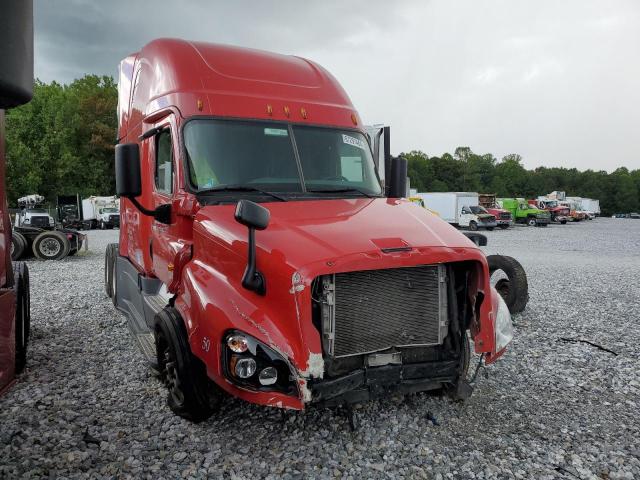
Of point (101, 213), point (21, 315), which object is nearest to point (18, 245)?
point (21, 315)

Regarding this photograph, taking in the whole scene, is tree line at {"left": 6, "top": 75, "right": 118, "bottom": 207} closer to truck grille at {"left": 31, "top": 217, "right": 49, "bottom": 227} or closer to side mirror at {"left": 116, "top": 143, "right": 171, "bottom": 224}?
truck grille at {"left": 31, "top": 217, "right": 49, "bottom": 227}

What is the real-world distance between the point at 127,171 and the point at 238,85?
1.35 meters

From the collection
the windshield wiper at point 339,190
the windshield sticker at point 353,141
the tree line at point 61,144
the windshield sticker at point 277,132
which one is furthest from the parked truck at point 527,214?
the windshield sticker at point 277,132

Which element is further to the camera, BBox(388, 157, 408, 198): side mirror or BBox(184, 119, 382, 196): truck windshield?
BBox(388, 157, 408, 198): side mirror

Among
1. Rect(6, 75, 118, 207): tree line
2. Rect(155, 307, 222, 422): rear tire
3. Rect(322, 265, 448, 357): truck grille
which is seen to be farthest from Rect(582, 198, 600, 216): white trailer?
Rect(155, 307, 222, 422): rear tire

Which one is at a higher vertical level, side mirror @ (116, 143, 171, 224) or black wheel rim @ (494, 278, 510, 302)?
side mirror @ (116, 143, 171, 224)

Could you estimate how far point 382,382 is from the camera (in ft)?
11.5

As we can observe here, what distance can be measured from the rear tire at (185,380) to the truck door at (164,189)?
728 millimetres

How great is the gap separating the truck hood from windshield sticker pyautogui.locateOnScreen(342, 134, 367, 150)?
3.00 feet

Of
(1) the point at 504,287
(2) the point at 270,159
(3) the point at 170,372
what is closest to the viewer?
(3) the point at 170,372

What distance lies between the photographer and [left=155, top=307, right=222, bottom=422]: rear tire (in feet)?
12.4

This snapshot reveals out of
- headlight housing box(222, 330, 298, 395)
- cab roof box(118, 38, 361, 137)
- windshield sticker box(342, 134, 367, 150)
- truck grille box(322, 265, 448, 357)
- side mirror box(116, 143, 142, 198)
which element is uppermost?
cab roof box(118, 38, 361, 137)

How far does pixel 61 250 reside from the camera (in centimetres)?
1519

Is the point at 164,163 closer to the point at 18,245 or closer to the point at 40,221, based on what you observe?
the point at 18,245
